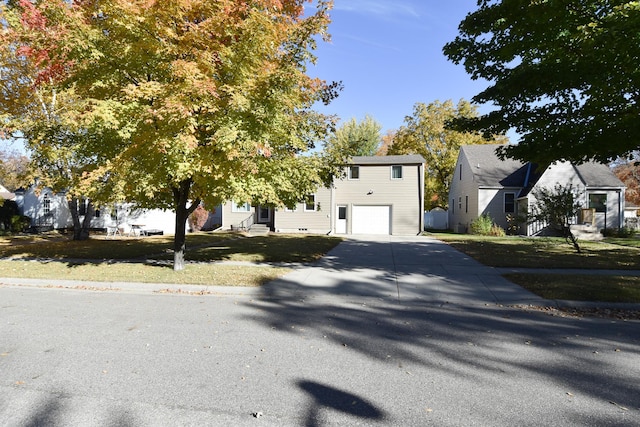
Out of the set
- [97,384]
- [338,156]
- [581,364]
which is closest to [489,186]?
[338,156]

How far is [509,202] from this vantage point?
27.4 meters

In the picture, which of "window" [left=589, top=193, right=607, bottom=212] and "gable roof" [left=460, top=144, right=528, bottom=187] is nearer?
"window" [left=589, top=193, right=607, bottom=212]

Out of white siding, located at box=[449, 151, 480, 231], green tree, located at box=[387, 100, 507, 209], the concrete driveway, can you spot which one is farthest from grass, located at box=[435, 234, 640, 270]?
green tree, located at box=[387, 100, 507, 209]

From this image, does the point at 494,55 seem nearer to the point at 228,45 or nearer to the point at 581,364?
the point at 228,45

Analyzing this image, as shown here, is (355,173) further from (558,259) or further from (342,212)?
(558,259)

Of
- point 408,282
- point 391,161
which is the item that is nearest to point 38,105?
point 408,282

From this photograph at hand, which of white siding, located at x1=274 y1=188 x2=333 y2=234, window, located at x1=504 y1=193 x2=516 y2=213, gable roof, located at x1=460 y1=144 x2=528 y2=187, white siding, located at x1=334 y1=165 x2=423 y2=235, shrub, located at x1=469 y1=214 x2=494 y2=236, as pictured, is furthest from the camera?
white siding, located at x1=274 y1=188 x2=333 y2=234

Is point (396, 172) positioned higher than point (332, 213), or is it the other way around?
point (396, 172)

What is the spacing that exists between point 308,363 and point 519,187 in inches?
1078

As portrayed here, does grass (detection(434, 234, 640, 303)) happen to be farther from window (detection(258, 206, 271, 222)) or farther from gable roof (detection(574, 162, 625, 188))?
window (detection(258, 206, 271, 222))

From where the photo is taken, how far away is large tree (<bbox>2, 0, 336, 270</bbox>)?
819 cm

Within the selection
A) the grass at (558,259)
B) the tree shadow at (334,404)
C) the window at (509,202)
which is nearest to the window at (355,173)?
the window at (509,202)

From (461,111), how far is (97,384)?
44131 mm

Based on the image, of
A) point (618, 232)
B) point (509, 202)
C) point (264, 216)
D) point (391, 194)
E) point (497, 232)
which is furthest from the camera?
point (264, 216)
